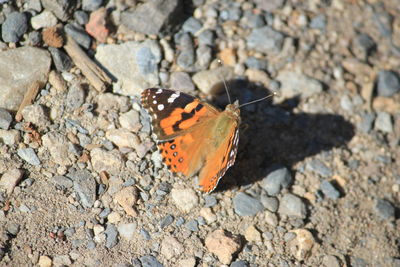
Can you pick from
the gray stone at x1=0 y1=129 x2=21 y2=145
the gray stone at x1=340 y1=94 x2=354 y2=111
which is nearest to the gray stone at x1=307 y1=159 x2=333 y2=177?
the gray stone at x1=340 y1=94 x2=354 y2=111

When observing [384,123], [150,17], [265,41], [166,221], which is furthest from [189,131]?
[384,123]

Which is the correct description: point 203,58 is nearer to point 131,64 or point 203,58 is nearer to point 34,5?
point 131,64

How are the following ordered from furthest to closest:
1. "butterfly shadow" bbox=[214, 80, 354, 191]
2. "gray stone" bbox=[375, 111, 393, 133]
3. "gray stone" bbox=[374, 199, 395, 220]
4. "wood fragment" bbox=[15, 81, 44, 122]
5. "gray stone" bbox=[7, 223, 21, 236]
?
"gray stone" bbox=[375, 111, 393, 133]
"butterfly shadow" bbox=[214, 80, 354, 191]
"gray stone" bbox=[374, 199, 395, 220]
"wood fragment" bbox=[15, 81, 44, 122]
"gray stone" bbox=[7, 223, 21, 236]

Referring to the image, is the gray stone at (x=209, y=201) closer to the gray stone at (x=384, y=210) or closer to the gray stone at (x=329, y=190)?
the gray stone at (x=329, y=190)

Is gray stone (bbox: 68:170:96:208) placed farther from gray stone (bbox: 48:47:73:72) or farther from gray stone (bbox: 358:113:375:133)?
gray stone (bbox: 358:113:375:133)

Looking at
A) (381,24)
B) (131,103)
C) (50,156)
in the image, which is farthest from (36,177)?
(381,24)

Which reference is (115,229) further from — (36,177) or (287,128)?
(287,128)
